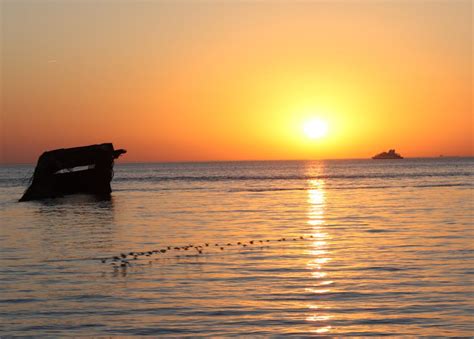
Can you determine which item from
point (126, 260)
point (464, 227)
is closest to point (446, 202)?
point (464, 227)

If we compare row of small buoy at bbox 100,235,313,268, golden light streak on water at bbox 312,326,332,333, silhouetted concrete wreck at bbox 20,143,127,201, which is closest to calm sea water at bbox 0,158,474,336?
golden light streak on water at bbox 312,326,332,333

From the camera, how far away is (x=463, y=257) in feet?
69.5

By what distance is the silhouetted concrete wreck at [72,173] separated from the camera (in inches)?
2152

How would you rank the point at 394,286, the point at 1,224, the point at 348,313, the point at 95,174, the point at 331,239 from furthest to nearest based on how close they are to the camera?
the point at 95,174 → the point at 1,224 → the point at 331,239 → the point at 394,286 → the point at 348,313

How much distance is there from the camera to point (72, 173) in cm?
5872

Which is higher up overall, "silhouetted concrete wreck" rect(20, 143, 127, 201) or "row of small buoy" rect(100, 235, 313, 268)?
"silhouetted concrete wreck" rect(20, 143, 127, 201)

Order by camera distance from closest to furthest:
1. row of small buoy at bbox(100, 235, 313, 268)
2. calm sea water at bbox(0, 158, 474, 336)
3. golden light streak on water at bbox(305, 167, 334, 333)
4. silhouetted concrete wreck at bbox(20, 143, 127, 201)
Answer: calm sea water at bbox(0, 158, 474, 336), golden light streak on water at bbox(305, 167, 334, 333), row of small buoy at bbox(100, 235, 313, 268), silhouetted concrete wreck at bbox(20, 143, 127, 201)

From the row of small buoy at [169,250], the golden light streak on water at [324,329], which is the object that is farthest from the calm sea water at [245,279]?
the row of small buoy at [169,250]

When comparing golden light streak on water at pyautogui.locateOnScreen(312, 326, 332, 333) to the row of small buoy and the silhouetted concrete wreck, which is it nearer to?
the row of small buoy

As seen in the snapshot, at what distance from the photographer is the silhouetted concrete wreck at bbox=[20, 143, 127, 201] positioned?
54.7 m

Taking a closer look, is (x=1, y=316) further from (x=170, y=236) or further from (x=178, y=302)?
(x=170, y=236)

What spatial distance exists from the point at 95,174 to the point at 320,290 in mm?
44852

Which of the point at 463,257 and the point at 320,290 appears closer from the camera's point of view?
the point at 320,290

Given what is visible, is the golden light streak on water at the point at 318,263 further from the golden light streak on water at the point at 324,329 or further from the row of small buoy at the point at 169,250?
the row of small buoy at the point at 169,250
